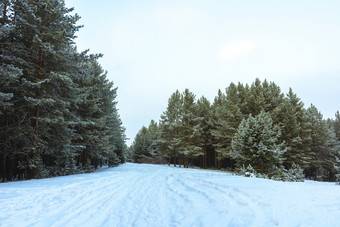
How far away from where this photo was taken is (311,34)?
81.1 ft

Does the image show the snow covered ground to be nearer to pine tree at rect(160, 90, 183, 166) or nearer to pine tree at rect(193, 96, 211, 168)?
pine tree at rect(193, 96, 211, 168)

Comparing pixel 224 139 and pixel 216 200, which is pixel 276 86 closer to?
pixel 224 139

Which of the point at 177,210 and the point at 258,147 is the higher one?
the point at 258,147

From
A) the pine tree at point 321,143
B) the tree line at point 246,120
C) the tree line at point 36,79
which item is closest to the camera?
the tree line at point 36,79

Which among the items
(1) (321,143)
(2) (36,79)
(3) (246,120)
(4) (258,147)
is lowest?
(4) (258,147)

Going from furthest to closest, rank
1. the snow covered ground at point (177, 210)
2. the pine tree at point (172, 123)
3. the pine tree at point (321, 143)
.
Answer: the pine tree at point (172, 123)
the pine tree at point (321, 143)
the snow covered ground at point (177, 210)

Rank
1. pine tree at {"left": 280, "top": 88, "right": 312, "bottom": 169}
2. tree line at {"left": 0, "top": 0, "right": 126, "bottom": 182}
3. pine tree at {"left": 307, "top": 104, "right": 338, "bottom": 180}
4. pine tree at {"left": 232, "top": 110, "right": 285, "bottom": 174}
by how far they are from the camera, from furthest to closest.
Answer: pine tree at {"left": 307, "top": 104, "right": 338, "bottom": 180}, pine tree at {"left": 280, "top": 88, "right": 312, "bottom": 169}, pine tree at {"left": 232, "top": 110, "right": 285, "bottom": 174}, tree line at {"left": 0, "top": 0, "right": 126, "bottom": 182}

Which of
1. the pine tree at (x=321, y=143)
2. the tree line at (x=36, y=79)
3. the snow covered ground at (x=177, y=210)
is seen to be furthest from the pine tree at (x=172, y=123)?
the snow covered ground at (x=177, y=210)

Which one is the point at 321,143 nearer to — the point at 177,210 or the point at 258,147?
the point at 258,147

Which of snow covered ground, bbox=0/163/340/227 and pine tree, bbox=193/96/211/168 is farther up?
pine tree, bbox=193/96/211/168

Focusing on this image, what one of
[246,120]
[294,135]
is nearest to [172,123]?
[246,120]

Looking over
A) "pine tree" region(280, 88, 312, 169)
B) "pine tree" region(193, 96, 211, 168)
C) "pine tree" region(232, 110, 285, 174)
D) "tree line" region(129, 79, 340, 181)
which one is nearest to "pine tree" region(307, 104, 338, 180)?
"tree line" region(129, 79, 340, 181)

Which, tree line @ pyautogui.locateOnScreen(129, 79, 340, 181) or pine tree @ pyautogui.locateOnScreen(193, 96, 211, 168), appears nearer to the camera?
tree line @ pyautogui.locateOnScreen(129, 79, 340, 181)

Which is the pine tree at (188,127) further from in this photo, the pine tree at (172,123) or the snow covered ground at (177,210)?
the snow covered ground at (177,210)
